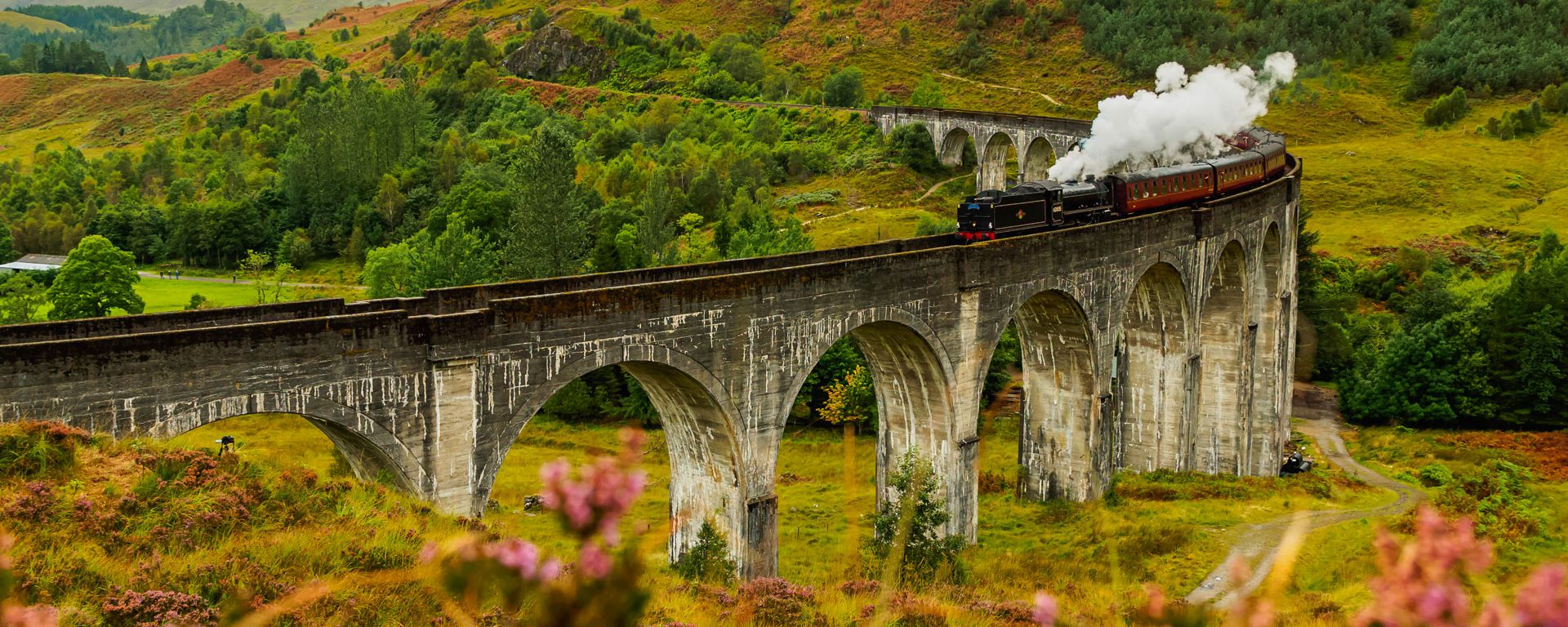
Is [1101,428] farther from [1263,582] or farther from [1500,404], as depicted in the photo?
[1500,404]

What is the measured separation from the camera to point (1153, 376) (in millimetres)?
40219

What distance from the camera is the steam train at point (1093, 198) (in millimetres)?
33062

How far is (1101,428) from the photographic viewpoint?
34781 mm

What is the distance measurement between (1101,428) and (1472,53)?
86.3 m

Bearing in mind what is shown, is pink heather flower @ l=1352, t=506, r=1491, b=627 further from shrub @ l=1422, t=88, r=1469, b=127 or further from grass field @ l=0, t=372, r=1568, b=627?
shrub @ l=1422, t=88, r=1469, b=127

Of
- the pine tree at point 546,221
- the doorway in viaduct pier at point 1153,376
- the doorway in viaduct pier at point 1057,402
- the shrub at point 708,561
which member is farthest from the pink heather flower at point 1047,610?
the pine tree at point 546,221

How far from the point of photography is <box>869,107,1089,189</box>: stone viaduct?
76875mm

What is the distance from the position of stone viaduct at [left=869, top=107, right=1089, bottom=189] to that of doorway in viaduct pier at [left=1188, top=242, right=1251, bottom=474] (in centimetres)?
2979

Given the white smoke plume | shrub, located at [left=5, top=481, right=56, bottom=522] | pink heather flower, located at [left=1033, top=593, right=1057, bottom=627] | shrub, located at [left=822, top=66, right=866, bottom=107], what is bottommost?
shrub, located at [left=5, top=481, right=56, bottom=522]

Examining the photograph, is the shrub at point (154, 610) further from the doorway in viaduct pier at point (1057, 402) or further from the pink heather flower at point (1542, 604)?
the doorway in viaduct pier at point (1057, 402)

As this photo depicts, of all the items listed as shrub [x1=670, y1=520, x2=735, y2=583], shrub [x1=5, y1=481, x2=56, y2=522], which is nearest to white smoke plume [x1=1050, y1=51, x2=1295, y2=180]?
shrub [x1=670, y1=520, x2=735, y2=583]

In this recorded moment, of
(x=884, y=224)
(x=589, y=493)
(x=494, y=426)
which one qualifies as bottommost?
(x=494, y=426)

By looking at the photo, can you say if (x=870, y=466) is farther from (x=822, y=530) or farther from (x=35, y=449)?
(x=35, y=449)

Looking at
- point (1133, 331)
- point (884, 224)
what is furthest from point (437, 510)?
point (884, 224)
